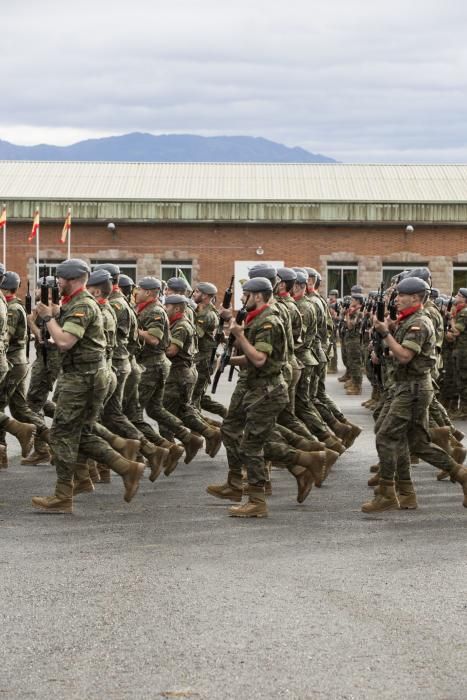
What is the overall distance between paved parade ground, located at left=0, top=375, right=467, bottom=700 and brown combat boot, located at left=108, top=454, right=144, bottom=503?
195 millimetres

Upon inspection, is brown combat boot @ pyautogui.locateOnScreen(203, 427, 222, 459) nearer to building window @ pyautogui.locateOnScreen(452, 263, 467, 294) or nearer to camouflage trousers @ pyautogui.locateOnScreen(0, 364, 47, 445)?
camouflage trousers @ pyautogui.locateOnScreen(0, 364, 47, 445)

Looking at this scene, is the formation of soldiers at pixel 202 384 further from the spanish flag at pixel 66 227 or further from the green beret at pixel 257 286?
the spanish flag at pixel 66 227

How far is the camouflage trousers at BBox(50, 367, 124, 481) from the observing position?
32.6 ft

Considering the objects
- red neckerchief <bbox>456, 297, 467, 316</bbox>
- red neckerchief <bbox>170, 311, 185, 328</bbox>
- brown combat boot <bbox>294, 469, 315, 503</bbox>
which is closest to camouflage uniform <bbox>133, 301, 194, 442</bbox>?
red neckerchief <bbox>170, 311, 185, 328</bbox>

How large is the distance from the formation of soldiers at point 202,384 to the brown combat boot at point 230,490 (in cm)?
1

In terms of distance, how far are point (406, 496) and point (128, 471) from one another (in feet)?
7.80

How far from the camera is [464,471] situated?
34.3 feet

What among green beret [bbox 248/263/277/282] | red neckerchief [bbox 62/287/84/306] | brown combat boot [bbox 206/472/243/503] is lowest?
brown combat boot [bbox 206/472/243/503]

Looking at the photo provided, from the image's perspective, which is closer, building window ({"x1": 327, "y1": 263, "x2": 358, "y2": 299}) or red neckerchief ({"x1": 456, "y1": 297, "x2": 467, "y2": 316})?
red neckerchief ({"x1": 456, "y1": 297, "x2": 467, "y2": 316})

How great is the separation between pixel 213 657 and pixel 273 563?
7.18ft

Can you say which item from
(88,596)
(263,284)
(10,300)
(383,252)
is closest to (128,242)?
(383,252)

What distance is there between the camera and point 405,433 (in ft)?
33.8

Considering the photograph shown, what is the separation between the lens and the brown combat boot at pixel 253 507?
32.6ft

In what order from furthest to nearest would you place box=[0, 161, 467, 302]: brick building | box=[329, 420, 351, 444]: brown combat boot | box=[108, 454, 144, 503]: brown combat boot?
box=[0, 161, 467, 302]: brick building < box=[329, 420, 351, 444]: brown combat boot < box=[108, 454, 144, 503]: brown combat boot
